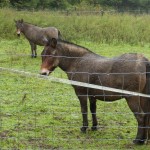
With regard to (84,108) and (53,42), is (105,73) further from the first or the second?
(53,42)

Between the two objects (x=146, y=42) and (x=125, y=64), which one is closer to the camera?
(x=125, y=64)

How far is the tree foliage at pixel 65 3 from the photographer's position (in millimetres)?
38219

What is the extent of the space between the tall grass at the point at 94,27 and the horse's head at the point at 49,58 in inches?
462

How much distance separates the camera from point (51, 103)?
26.2 feet

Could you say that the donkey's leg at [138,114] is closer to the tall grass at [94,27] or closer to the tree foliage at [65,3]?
the tall grass at [94,27]

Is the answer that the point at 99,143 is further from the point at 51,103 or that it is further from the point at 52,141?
the point at 51,103

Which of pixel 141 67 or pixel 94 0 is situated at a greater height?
pixel 141 67

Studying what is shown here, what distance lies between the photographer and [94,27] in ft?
66.1

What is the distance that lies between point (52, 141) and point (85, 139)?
547 millimetres

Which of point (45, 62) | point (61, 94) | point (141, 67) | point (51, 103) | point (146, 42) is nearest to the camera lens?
point (141, 67)

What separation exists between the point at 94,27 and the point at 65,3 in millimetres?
24936

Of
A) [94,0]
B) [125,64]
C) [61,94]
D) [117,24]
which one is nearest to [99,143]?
[125,64]

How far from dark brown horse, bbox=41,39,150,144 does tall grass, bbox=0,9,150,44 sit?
38.1 feet

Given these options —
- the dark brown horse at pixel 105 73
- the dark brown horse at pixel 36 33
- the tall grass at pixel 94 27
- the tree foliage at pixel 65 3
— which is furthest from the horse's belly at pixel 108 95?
the tree foliage at pixel 65 3
